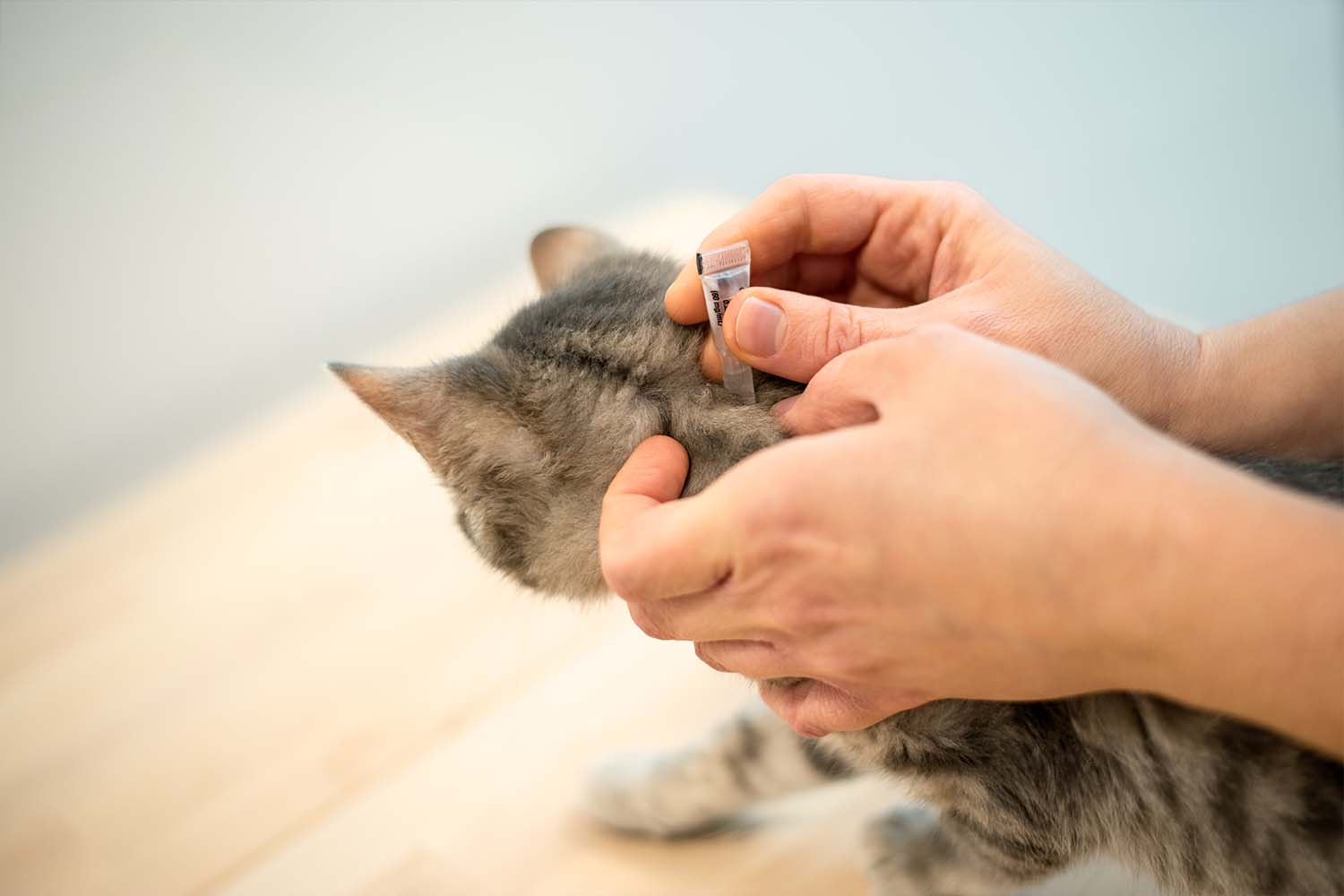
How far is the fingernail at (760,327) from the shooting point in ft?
2.71

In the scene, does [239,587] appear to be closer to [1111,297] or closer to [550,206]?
[550,206]

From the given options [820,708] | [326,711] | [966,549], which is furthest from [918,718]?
[326,711]

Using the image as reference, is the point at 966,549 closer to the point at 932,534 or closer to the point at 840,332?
the point at 932,534

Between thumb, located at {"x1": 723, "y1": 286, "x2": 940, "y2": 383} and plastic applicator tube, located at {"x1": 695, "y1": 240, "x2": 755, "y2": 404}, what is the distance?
0.02m

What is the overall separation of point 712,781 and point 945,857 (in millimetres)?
287

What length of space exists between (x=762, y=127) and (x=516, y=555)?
1312 mm

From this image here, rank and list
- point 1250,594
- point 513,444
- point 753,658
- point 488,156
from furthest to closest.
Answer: point 488,156, point 513,444, point 753,658, point 1250,594

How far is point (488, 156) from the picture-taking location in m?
1.87

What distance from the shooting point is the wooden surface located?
116 centimetres

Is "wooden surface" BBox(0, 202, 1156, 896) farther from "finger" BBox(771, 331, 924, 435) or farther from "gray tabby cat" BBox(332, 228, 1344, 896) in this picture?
"finger" BBox(771, 331, 924, 435)

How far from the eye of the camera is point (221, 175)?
1.59 metres

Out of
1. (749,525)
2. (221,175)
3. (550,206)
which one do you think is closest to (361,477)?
(221,175)

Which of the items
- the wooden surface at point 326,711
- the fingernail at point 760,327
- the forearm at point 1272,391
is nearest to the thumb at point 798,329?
the fingernail at point 760,327

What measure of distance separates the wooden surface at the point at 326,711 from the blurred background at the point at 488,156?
0.24 m
